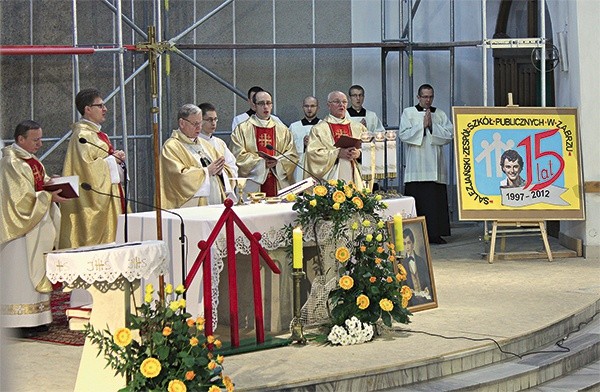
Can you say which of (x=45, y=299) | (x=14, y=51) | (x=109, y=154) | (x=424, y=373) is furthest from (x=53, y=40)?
(x=424, y=373)

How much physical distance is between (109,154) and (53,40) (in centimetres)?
383

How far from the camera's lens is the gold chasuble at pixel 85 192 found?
21.9ft

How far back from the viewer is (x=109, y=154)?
6.69 m

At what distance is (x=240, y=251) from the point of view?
18.0 ft

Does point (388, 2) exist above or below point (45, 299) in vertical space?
above

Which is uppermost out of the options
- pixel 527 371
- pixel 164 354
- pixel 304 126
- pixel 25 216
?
pixel 304 126

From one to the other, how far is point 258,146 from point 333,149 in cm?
77

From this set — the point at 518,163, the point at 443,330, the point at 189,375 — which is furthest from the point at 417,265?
the point at 189,375

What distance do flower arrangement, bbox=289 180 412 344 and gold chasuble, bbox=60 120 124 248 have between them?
167 cm

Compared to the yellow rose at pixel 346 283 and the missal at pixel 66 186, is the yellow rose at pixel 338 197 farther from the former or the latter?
the missal at pixel 66 186

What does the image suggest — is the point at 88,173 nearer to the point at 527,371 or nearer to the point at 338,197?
the point at 338,197

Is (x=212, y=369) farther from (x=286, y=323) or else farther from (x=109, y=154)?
(x=109, y=154)

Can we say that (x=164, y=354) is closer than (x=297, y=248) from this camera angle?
Yes

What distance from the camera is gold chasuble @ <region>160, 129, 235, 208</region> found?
6.81m
